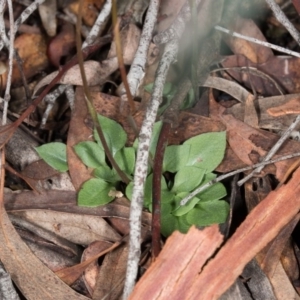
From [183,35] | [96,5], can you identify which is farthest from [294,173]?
[96,5]

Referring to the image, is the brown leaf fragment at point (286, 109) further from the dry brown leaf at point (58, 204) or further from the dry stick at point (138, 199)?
the dry brown leaf at point (58, 204)

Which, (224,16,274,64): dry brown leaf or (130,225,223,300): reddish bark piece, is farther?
(224,16,274,64): dry brown leaf

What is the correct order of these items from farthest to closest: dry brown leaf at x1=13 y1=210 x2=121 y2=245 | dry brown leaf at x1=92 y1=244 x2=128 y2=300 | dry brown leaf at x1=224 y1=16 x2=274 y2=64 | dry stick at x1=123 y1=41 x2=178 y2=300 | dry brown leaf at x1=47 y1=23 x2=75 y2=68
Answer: dry brown leaf at x1=47 y1=23 x2=75 y2=68, dry brown leaf at x1=224 y1=16 x2=274 y2=64, dry brown leaf at x1=13 y1=210 x2=121 y2=245, dry brown leaf at x1=92 y1=244 x2=128 y2=300, dry stick at x1=123 y1=41 x2=178 y2=300

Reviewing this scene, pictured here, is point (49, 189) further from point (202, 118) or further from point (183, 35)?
point (183, 35)

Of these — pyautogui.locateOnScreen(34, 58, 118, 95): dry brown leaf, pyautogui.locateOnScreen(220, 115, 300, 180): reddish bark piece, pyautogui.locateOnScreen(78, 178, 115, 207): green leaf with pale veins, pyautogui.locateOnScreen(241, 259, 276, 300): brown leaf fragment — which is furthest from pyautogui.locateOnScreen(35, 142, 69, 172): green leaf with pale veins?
pyautogui.locateOnScreen(241, 259, 276, 300): brown leaf fragment

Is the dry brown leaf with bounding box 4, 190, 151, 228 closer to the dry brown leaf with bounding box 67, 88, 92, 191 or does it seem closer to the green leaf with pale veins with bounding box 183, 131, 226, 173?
the dry brown leaf with bounding box 67, 88, 92, 191

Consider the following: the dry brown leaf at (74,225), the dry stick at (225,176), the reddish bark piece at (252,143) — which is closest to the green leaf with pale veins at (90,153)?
the dry brown leaf at (74,225)

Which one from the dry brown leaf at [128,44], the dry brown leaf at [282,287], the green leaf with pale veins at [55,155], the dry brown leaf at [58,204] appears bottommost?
the dry brown leaf at [282,287]
